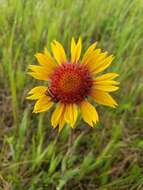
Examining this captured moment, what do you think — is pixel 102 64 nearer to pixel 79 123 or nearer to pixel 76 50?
pixel 76 50

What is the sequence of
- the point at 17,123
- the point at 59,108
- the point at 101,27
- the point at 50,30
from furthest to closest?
the point at 101,27 → the point at 50,30 → the point at 17,123 → the point at 59,108

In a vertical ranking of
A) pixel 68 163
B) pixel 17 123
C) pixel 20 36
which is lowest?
pixel 68 163

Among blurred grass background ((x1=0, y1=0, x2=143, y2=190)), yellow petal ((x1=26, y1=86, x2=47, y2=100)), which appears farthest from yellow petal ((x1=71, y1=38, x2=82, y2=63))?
blurred grass background ((x1=0, y1=0, x2=143, y2=190))

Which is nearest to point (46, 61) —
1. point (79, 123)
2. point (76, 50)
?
point (76, 50)

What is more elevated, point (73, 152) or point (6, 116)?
point (6, 116)

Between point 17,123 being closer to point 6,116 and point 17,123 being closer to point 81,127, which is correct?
point 6,116

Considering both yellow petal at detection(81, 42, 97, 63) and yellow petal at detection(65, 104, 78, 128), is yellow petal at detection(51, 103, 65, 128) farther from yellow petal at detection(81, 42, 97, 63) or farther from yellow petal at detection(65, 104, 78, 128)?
yellow petal at detection(81, 42, 97, 63)

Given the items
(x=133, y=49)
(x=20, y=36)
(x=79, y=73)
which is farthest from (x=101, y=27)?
(x=79, y=73)
